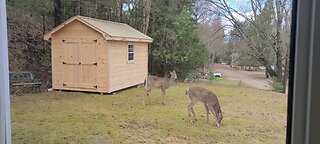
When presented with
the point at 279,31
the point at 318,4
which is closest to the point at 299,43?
the point at 318,4

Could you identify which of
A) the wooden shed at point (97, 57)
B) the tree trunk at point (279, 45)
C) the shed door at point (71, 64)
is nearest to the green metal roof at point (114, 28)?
the wooden shed at point (97, 57)

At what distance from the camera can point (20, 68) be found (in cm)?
91

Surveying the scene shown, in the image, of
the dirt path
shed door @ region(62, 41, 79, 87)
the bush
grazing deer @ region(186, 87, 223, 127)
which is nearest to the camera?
the bush

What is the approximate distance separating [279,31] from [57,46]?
76 centimetres

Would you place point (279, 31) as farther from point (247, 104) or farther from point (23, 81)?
point (23, 81)

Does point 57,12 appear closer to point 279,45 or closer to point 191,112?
point 191,112

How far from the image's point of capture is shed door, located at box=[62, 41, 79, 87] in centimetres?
107

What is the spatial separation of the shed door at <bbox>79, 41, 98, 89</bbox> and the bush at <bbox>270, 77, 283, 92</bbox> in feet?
2.07

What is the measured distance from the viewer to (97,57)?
1077mm

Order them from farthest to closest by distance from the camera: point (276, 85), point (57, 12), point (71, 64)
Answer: point (71, 64), point (57, 12), point (276, 85)

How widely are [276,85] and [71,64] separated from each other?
2.45 ft

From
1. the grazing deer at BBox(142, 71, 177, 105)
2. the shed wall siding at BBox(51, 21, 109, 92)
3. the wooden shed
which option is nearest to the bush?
the grazing deer at BBox(142, 71, 177, 105)

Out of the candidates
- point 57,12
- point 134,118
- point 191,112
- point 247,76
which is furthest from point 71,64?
A: point 247,76

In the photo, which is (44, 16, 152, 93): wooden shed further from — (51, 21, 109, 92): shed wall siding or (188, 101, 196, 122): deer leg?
(188, 101, 196, 122): deer leg
